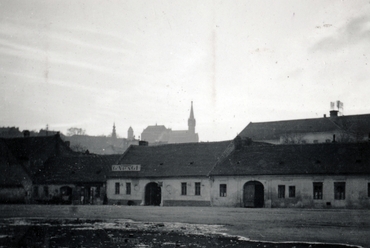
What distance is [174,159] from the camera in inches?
1946

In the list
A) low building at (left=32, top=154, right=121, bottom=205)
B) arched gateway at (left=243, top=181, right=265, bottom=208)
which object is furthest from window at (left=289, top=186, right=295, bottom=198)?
low building at (left=32, top=154, right=121, bottom=205)

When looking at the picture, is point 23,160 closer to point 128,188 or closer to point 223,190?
point 128,188

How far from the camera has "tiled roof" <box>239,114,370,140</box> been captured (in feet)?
232

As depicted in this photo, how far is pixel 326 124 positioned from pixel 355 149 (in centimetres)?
3403

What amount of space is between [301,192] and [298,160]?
10.3ft

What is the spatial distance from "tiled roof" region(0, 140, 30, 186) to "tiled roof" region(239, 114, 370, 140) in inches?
1521

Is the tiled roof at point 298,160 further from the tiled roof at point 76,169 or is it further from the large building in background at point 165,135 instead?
the large building in background at point 165,135

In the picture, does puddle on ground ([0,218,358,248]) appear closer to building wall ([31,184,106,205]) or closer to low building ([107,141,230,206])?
low building ([107,141,230,206])

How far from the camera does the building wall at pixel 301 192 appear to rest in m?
37.7

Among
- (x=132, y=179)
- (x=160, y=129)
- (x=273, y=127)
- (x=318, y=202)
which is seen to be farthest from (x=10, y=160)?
(x=160, y=129)

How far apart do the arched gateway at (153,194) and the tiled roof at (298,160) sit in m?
7.11

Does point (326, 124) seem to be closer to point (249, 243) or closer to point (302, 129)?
point (302, 129)

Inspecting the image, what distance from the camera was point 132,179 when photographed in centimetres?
4912

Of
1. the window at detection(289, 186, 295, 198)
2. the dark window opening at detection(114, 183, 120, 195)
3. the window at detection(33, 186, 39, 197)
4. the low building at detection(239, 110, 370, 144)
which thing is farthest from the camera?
the low building at detection(239, 110, 370, 144)
